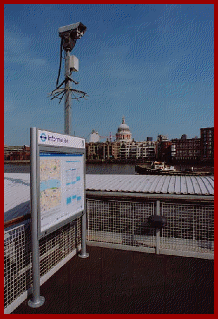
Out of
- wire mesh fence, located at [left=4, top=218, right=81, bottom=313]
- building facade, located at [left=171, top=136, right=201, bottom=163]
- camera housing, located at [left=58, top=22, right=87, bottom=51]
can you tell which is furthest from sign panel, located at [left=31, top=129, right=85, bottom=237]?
building facade, located at [left=171, top=136, right=201, bottom=163]

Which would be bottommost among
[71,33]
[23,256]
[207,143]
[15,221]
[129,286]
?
[129,286]

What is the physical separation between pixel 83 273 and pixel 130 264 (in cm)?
124

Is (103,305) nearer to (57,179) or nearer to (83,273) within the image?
(83,273)

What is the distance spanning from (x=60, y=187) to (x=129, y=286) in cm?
255

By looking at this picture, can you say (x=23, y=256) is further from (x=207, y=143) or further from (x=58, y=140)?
(x=207, y=143)

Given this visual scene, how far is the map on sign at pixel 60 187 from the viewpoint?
14.3ft

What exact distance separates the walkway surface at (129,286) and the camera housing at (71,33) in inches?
310

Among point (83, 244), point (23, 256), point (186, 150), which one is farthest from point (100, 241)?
point (186, 150)

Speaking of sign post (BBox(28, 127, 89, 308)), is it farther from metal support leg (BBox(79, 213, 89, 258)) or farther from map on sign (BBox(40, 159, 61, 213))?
metal support leg (BBox(79, 213, 89, 258))

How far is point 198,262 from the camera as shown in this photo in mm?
5898

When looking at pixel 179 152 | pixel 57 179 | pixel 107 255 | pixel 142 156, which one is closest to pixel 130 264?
pixel 107 255

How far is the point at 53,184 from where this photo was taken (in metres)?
4.63

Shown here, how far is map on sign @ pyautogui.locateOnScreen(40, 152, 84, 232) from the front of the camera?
434 centimetres

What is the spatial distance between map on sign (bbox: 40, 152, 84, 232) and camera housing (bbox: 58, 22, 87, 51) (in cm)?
564
